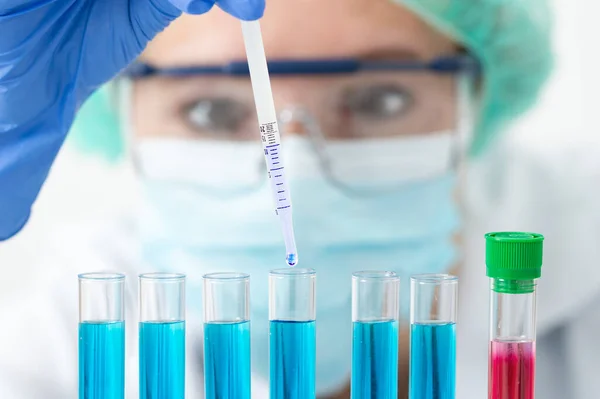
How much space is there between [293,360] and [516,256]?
0.33 metres

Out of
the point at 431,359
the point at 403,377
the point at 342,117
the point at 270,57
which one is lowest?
the point at 403,377

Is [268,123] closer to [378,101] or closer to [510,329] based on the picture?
[510,329]

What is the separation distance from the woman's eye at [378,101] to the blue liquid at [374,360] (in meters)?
0.95

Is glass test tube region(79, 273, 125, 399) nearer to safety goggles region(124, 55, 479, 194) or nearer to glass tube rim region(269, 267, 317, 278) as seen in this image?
glass tube rim region(269, 267, 317, 278)

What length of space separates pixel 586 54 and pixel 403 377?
1330 mm

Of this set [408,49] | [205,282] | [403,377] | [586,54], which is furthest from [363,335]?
[586,54]

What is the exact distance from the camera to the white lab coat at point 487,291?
232 centimetres

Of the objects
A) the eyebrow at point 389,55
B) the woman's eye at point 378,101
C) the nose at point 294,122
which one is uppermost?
the eyebrow at point 389,55

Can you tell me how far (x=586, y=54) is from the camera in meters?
2.79

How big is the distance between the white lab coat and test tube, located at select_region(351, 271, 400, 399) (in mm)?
1172

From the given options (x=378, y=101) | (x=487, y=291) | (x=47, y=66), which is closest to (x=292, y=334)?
(x=47, y=66)

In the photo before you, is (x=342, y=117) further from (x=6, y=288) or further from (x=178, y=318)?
(x=6, y=288)

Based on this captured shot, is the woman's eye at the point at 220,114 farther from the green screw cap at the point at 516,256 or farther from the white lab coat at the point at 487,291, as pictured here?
the green screw cap at the point at 516,256

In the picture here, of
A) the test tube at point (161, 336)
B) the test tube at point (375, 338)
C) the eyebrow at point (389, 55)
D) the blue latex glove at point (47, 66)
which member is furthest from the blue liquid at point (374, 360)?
the eyebrow at point (389, 55)
